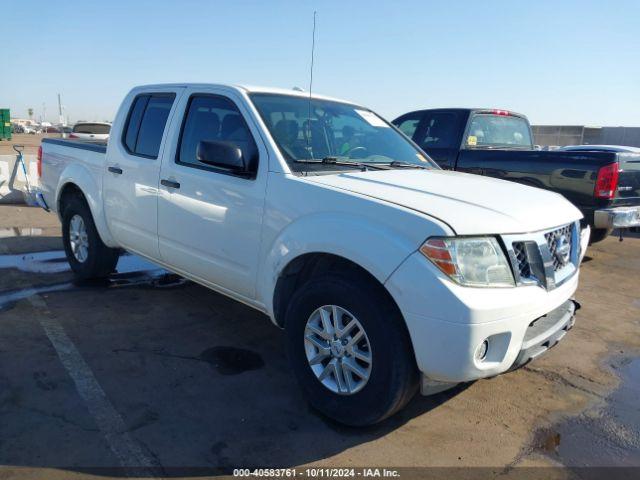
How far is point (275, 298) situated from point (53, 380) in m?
1.55

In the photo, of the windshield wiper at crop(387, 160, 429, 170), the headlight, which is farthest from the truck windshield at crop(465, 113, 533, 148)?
the headlight

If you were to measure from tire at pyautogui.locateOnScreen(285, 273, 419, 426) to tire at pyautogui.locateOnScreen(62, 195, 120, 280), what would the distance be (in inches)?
116

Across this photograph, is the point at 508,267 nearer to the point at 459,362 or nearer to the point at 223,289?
the point at 459,362

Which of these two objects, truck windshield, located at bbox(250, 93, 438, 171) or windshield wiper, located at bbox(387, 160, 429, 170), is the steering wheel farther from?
windshield wiper, located at bbox(387, 160, 429, 170)

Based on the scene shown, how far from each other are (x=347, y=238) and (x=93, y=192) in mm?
3289

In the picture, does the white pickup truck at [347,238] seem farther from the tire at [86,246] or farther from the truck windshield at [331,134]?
the tire at [86,246]

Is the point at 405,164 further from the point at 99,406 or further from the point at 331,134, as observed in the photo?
the point at 99,406

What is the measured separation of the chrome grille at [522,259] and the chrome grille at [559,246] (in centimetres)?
26

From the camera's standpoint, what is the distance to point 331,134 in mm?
4004

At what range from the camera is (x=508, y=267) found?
276 cm

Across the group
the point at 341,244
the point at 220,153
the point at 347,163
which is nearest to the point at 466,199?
the point at 341,244

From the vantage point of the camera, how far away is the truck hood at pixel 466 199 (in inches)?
109

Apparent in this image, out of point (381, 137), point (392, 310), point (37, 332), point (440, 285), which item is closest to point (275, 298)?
point (392, 310)

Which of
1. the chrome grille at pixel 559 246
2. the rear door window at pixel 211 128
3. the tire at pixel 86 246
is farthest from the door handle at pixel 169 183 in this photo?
the chrome grille at pixel 559 246
